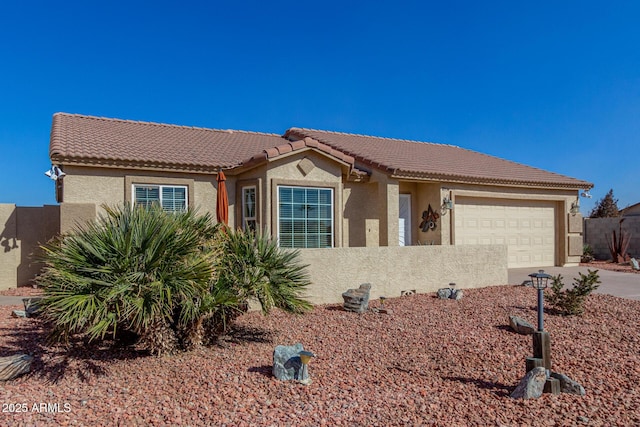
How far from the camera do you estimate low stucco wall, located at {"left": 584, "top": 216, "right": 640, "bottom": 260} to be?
22969 mm

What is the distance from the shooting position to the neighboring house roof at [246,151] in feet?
42.0

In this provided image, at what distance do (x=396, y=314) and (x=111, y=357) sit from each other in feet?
18.9

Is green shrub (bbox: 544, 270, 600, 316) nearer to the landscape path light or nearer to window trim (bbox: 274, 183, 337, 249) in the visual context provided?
window trim (bbox: 274, 183, 337, 249)

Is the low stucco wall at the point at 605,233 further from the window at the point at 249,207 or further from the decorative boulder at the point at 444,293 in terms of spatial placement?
the window at the point at 249,207

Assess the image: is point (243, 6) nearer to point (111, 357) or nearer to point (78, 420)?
point (111, 357)

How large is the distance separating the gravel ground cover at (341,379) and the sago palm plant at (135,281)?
22.4 inches

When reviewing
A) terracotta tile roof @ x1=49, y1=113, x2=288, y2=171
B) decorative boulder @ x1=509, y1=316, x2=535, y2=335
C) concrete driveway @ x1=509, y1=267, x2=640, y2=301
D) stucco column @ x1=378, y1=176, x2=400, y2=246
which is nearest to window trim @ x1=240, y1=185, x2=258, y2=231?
terracotta tile roof @ x1=49, y1=113, x2=288, y2=171

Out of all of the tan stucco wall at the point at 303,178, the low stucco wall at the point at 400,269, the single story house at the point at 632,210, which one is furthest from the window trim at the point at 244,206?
the single story house at the point at 632,210

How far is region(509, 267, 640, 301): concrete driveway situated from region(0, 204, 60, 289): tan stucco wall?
14.9 m

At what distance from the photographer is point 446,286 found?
496 inches

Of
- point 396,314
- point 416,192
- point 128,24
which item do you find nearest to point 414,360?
point 396,314

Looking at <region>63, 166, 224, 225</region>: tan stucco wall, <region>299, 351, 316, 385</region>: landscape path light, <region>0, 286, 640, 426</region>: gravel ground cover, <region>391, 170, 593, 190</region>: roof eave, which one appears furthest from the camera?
<region>391, 170, 593, 190</region>: roof eave

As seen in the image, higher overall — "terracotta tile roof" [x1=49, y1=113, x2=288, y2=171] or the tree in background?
"terracotta tile roof" [x1=49, y1=113, x2=288, y2=171]

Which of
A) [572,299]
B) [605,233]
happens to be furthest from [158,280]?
[605,233]
